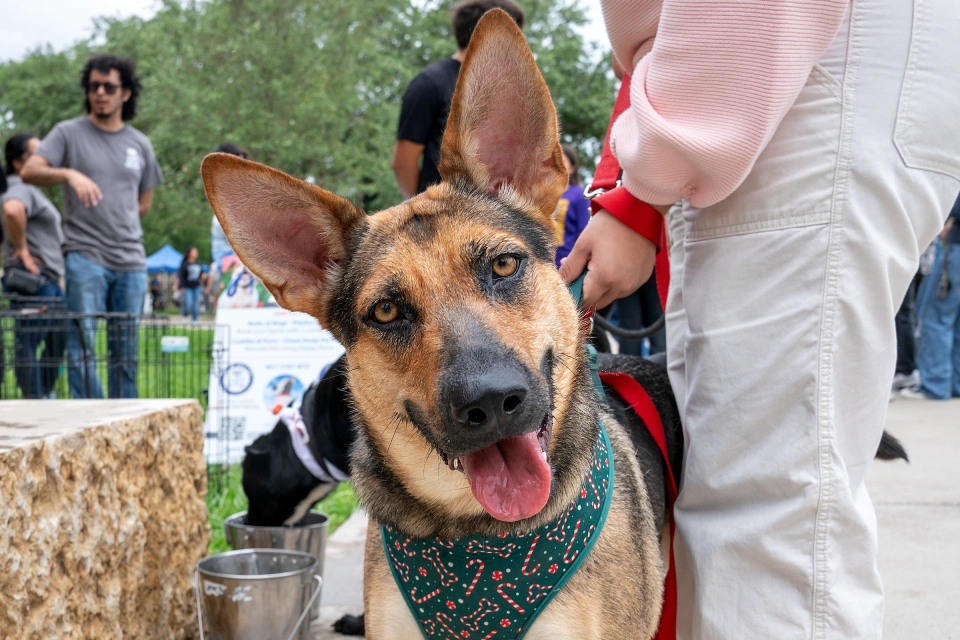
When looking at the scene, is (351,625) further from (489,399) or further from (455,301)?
(489,399)

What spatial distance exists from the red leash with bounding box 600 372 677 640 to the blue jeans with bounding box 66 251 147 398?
4095 millimetres

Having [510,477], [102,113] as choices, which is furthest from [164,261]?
[510,477]

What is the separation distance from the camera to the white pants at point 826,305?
210 centimetres

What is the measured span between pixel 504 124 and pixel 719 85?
2.30ft

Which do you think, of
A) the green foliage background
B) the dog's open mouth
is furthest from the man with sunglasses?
the green foliage background

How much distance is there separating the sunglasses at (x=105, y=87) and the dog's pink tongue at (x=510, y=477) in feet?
21.0

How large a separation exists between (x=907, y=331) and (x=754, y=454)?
9.49 meters

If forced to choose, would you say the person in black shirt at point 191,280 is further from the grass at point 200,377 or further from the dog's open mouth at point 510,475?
the dog's open mouth at point 510,475

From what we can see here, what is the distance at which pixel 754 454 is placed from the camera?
2.28m

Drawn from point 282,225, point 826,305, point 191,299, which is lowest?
point 191,299

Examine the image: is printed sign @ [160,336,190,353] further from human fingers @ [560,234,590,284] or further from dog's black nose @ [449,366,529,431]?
dog's black nose @ [449,366,529,431]

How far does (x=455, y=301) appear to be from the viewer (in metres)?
2.31

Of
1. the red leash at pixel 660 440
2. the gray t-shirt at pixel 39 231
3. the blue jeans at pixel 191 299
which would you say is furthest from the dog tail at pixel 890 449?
the blue jeans at pixel 191 299

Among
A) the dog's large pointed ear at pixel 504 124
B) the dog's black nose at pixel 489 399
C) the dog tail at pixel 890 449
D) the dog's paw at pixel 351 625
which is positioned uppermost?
the dog's large pointed ear at pixel 504 124
